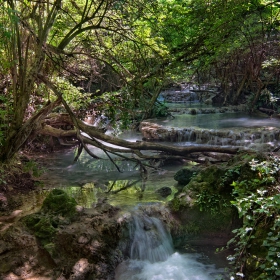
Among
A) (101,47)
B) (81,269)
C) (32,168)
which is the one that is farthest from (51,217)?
(101,47)

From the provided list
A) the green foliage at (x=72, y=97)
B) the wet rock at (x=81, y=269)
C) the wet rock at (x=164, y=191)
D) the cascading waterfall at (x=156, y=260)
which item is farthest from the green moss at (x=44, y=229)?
the green foliage at (x=72, y=97)

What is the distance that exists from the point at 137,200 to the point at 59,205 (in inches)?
82.5

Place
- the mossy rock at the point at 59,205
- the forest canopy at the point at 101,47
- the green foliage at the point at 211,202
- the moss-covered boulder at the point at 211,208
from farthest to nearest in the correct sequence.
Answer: the forest canopy at the point at 101,47 → the green foliage at the point at 211,202 → the moss-covered boulder at the point at 211,208 → the mossy rock at the point at 59,205

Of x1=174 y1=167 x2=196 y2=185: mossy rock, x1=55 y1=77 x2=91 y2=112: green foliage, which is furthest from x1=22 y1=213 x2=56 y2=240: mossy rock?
x1=55 y1=77 x2=91 y2=112: green foliage

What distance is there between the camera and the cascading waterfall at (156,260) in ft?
15.4

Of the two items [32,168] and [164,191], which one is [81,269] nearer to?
[164,191]

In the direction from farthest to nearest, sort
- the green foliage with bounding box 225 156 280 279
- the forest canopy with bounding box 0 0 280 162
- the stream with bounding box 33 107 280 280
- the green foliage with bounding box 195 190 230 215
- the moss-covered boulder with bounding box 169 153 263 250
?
the forest canopy with bounding box 0 0 280 162, the green foliage with bounding box 195 190 230 215, the moss-covered boulder with bounding box 169 153 263 250, the stream with bounding box 33 107 280 280, the green foliage with bounding box 225 156 280 279

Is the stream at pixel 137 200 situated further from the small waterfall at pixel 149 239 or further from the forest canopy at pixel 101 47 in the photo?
the forest canopy at pixel 101 47

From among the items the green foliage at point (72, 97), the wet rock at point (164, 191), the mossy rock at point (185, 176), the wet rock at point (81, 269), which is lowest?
the wet rock at point (81, 269)

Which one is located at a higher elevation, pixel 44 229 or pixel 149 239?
pixel 44 229

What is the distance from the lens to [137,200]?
6.65 metres

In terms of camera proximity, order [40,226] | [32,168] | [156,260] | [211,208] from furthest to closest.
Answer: [32,168] → [211,208] → [156,260] → [40,226]

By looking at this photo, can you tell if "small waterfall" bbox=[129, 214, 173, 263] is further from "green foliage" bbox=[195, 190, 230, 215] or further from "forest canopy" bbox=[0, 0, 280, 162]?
"forest canopy" bbox=[0, 0, 280, 162]

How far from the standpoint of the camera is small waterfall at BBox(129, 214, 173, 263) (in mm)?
5145
